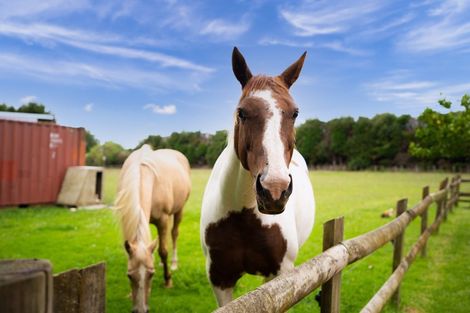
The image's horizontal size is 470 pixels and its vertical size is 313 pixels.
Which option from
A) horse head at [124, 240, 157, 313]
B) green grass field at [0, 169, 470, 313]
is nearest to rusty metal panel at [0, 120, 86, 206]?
green grass field at [0, 169, 470, 313]

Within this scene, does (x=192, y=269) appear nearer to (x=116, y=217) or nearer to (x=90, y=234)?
(x=116, y=217)

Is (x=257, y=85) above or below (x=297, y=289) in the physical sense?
above

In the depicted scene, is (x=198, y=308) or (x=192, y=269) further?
(x=192, y=269)

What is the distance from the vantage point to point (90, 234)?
334 inches

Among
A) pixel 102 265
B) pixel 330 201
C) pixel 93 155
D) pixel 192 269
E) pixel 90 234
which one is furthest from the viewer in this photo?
pixel 93 155

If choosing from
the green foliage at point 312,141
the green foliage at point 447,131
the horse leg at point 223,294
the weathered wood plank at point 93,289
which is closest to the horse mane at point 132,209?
the horse leg at point 223,294

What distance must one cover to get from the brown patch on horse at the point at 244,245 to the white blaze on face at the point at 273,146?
0.71 meters

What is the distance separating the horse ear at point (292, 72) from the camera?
269 centimetres

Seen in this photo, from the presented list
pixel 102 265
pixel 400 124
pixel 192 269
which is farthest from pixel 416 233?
pixel 400 124

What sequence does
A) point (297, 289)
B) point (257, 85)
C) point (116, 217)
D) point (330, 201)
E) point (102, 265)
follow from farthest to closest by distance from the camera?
point (330, 201)
point (116, 217)
point (257, 85)
point (297, 289)
point (102, 265)

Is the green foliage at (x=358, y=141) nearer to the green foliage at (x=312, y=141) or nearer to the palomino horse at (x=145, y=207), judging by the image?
the green foliage at (x=312, y=141)

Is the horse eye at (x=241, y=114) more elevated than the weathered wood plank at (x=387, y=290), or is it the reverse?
the horse eye at (x=241, y=114)

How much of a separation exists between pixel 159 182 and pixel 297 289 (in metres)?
3.85

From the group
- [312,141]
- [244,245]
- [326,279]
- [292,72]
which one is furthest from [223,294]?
[312,141]
